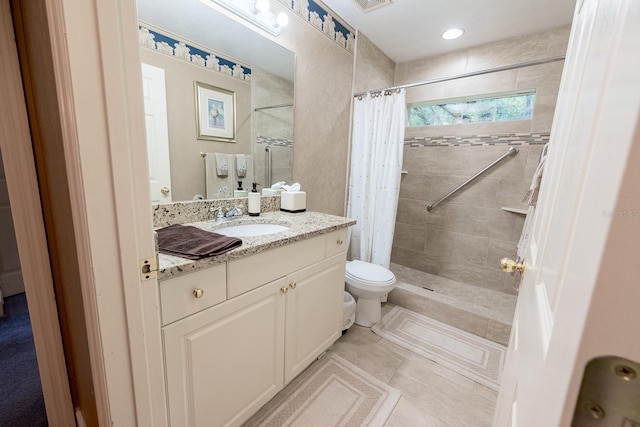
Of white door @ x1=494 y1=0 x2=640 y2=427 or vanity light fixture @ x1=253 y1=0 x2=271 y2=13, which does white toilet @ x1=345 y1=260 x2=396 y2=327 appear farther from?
vanity light fixture @ x1=253 y1=0 x2=271 y2=13

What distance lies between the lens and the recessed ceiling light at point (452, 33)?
202 cm

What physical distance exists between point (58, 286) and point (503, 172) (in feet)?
9.94

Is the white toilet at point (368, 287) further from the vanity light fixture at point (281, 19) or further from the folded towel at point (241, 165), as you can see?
the vanity light fixture at point (281, 19)

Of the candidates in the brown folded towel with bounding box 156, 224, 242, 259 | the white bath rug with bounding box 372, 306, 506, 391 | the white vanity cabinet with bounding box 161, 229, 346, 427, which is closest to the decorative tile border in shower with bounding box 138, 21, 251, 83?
the brown folded towel with bounding box 156, 224, 242, 259

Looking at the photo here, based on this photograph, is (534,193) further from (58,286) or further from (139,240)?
(58,286)

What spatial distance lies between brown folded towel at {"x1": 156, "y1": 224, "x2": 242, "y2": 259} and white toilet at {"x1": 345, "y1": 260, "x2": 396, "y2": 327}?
3.79 ft

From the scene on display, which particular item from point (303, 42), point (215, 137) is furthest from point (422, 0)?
point (215, 137)

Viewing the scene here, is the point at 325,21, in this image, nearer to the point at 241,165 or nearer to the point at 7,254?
the point at 241,165

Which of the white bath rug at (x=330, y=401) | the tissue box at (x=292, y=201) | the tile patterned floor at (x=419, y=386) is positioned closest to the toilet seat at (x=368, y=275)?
the tile patterned floor at (x=419, y=386)

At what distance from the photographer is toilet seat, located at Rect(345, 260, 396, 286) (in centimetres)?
187

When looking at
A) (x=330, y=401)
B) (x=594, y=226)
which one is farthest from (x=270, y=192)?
(x=594, y=226)

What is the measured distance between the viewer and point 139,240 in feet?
1.97

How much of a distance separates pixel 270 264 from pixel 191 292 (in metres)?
0.33

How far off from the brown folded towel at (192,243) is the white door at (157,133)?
0.73 feet
